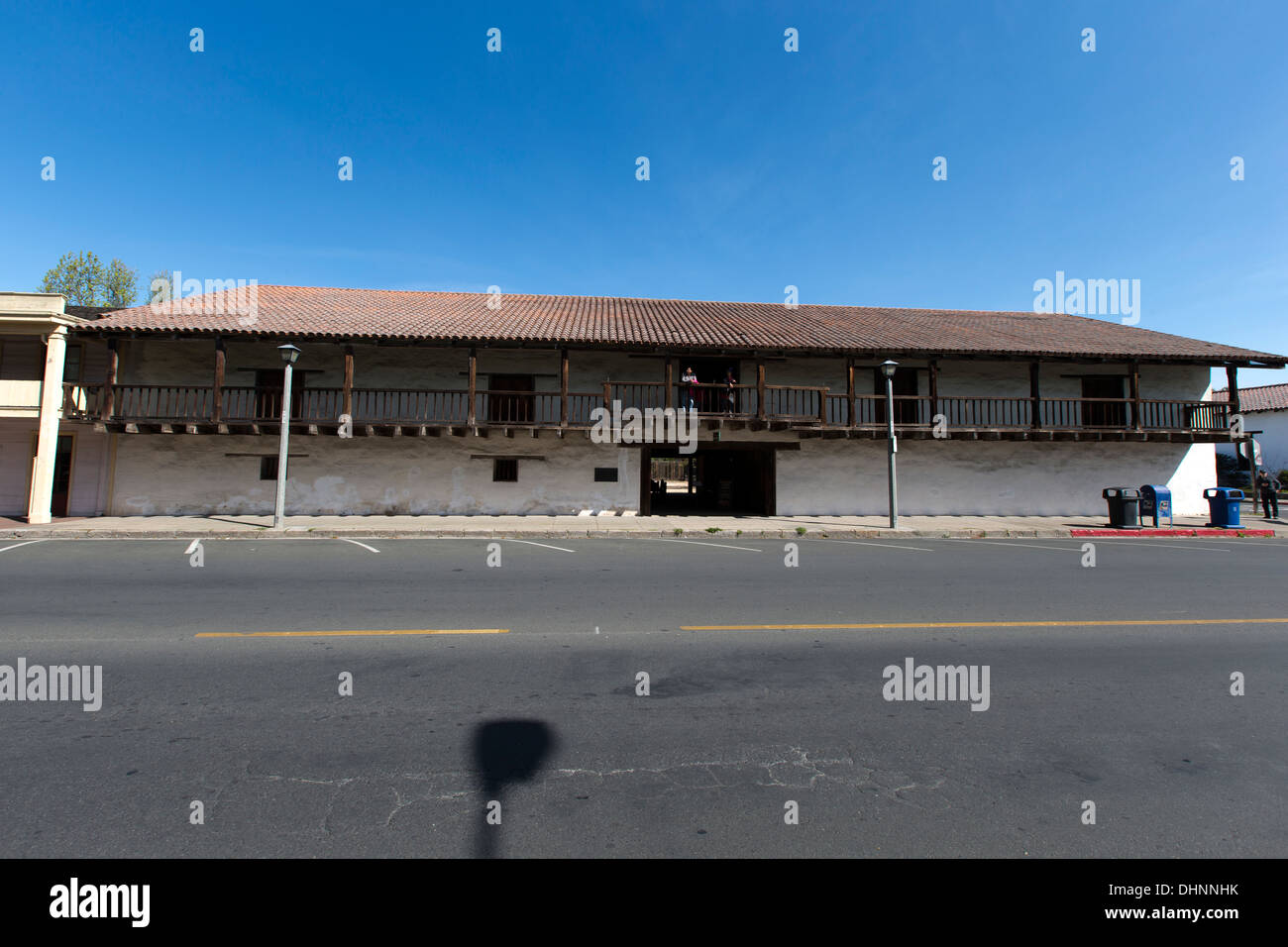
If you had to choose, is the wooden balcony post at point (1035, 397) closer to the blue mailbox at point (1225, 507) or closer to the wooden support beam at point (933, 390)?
the wooden support beam at point (933, 390)

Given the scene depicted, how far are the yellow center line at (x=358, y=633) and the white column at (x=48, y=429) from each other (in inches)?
623

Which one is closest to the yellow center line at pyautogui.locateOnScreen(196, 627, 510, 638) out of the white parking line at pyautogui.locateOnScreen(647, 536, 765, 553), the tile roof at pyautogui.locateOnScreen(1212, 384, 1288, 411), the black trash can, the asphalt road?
the asphalt road

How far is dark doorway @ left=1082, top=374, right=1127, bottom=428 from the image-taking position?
20.9m

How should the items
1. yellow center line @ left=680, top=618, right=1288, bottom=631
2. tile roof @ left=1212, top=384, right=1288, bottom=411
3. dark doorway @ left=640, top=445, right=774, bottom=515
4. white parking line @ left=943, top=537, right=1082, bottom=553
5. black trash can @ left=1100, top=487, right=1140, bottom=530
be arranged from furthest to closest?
tile roof @ left=1212, top=384, right=1288, bottom=411 < dark doorway @ left=640, top=445, right=774, bottom=515 < black trash can @ left=1100, top=487, right=1140, bottom=530 < white parking line @ left=943, top=537, right=1082, bottom=553 < yellow center line @ left=680, top=618, right=1288, bottom=631

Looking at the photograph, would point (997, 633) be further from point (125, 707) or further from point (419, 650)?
point (125, 707)

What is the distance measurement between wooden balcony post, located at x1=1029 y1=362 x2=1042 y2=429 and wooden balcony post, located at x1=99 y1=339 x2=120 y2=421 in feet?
88.4

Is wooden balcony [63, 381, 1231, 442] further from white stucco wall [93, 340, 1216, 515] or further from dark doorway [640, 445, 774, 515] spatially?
dark doorway [640, 445, 774, 515]

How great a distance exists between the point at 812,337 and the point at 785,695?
1719 centimetres

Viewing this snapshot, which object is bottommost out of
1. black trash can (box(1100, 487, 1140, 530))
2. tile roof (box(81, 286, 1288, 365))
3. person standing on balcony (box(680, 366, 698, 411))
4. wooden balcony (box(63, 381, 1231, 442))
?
black trash can (box(1100, 487, 1140, 530))

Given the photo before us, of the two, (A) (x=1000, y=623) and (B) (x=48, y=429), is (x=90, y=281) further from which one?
(A) (x=1000, y=623)

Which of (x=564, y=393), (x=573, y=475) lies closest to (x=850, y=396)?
(x=564, y=393)

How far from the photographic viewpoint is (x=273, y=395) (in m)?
18.5
